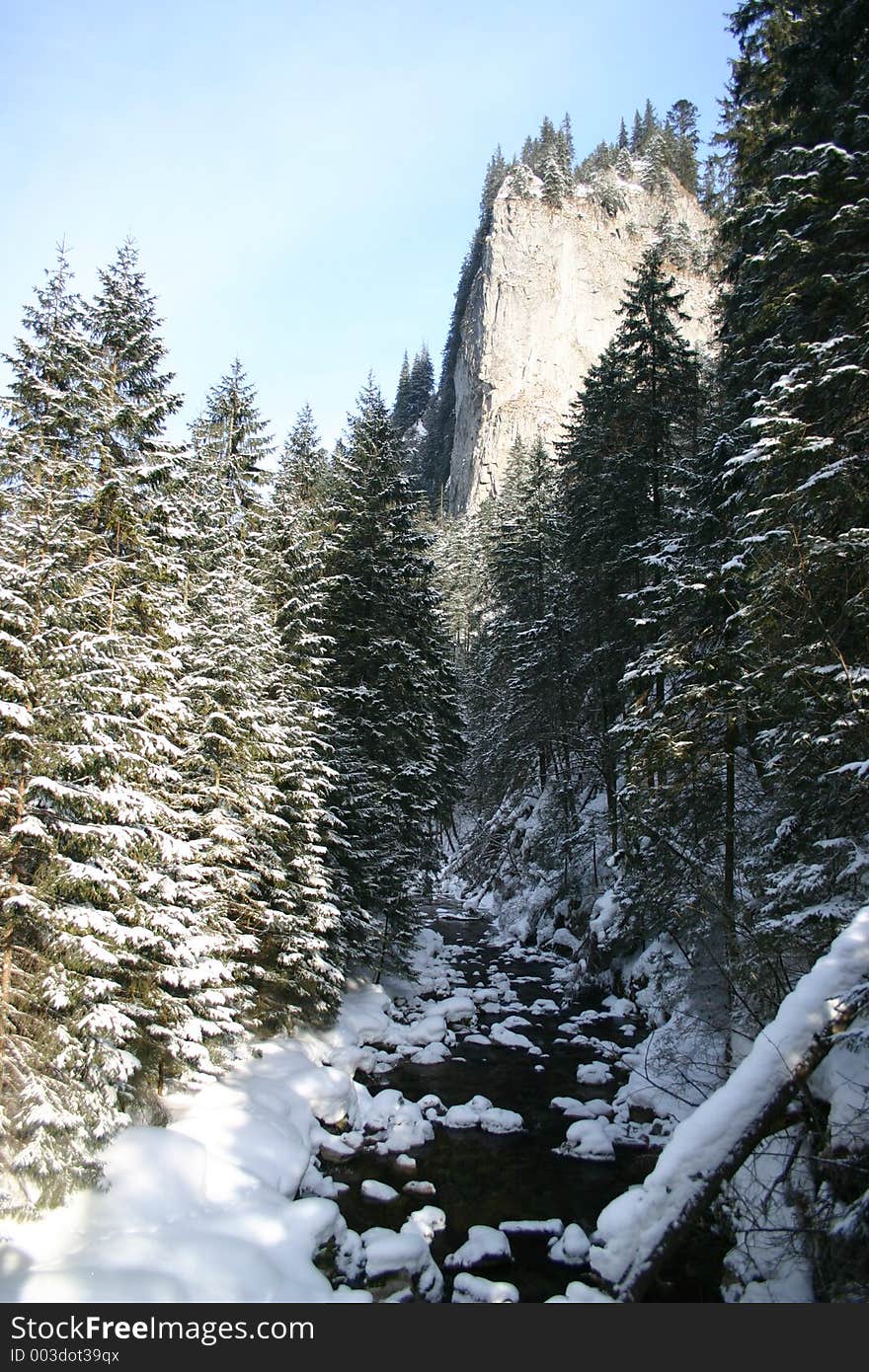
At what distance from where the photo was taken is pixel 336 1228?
25.2 ft

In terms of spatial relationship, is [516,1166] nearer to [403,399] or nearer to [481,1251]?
[481,1251]

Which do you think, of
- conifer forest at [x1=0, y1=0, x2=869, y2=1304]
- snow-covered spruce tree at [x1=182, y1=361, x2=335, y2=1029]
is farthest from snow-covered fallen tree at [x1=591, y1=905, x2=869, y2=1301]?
snow-covered spruce tree at [x1=182, y1=361, x2=335, y2=1029]

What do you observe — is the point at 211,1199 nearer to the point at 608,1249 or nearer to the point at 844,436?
the point at 608,1249

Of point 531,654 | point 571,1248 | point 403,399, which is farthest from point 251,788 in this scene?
point 403,399

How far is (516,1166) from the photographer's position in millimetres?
9914

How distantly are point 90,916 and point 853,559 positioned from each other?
10301 millimetres

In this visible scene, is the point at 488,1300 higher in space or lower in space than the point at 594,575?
lower

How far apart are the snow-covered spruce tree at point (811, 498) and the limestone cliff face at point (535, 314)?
2816 inches

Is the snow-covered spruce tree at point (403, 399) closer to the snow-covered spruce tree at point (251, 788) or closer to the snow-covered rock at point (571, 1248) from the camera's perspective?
the snow-covered spruce tree at point (251, 788)

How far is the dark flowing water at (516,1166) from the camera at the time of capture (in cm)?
762

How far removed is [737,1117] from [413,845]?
50.6 ft

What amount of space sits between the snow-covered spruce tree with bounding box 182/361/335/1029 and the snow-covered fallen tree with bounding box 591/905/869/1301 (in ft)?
25.1

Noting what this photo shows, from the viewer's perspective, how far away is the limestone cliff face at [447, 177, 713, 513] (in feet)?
277

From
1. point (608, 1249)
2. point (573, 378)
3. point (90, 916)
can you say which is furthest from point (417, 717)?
point (573, 378)
